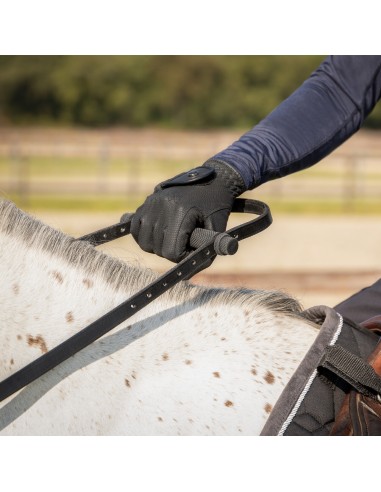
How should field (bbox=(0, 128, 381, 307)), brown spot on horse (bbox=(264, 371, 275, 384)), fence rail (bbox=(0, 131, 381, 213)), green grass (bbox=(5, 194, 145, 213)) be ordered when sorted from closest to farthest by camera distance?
brown spot on horse (bbox=(264, 371, 275, 384)) → field (bbox=(0, 128, 381, 307)) → green grass (bbox=(5, 194, 145, 213)) → fence rail (bbox=(0, 131, 381, 213))

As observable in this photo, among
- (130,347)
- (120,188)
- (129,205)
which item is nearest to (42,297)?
(130,347)

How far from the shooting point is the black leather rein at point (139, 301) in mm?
1459

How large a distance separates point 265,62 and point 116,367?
30.4 metres

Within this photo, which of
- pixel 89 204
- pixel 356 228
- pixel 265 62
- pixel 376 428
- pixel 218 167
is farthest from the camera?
pixel 265 62

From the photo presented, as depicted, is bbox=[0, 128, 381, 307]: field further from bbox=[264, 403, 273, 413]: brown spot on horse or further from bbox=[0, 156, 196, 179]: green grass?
bbox=[264, 403, 273, 413]: brown spot on horse

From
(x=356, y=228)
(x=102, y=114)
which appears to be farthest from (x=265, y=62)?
(x=356, y=228)

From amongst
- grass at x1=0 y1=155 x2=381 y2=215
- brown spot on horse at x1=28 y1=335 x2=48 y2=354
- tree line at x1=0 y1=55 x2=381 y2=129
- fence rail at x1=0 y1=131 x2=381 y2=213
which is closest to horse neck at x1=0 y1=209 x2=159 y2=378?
brown spot on horse at x1=28 y1=335 x2=48 y2=354

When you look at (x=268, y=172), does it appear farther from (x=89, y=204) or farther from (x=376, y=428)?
(x=89, y=204)

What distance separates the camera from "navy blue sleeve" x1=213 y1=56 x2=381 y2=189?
1.90m

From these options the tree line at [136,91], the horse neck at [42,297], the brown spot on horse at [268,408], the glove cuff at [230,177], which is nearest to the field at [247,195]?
the horse neck at [42,297]

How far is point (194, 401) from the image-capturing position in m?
1.55

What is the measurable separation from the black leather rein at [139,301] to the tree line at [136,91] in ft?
86.6

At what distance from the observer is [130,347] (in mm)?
1602

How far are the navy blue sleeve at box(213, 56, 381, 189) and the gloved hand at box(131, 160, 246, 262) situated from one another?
105 millimetres
